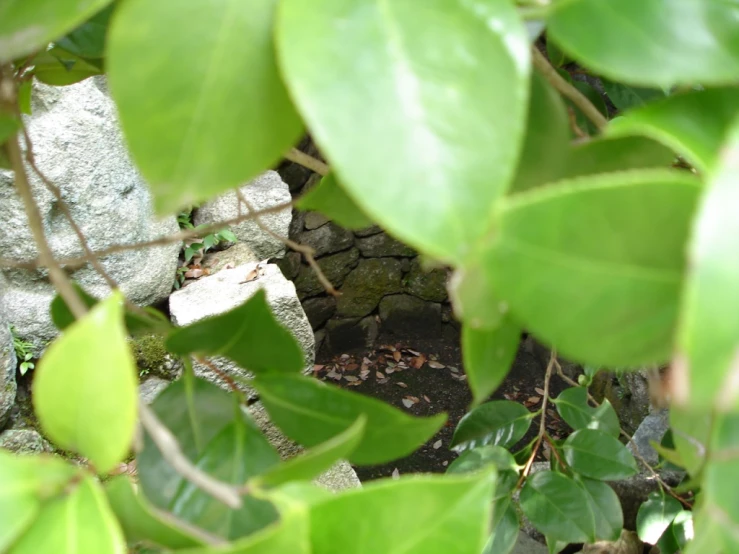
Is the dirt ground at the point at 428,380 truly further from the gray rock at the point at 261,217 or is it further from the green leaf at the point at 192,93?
the green leaf at the point at 192,93

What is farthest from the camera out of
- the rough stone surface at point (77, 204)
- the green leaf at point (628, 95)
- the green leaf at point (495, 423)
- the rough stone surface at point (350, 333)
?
the rough stone surface at point (350, 333)

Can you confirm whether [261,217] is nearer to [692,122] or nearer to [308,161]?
[308,161]

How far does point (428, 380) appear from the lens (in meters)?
3.48

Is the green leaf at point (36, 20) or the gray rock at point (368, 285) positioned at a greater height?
the green leaf at point (36, 20)

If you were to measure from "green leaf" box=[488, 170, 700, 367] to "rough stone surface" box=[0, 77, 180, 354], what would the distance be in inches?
90.9

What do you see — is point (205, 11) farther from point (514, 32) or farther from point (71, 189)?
point (71, 189)

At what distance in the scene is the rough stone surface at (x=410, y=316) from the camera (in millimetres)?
3881

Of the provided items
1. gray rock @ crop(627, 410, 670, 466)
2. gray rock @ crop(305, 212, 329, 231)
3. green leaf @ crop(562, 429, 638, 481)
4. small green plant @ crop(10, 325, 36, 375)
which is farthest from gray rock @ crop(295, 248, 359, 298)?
green leaf @ crop(562, 429, 638, 481)

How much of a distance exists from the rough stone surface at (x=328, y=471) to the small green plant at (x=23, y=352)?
87cm

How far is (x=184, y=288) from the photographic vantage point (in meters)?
2.65

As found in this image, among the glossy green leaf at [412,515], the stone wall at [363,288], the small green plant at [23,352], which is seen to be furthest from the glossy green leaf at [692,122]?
the stone wall at [363,288]

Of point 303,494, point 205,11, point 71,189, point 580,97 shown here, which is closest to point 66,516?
point 303,494

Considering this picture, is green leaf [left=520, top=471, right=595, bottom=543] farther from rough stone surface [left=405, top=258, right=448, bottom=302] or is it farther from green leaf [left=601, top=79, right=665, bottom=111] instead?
rough stone surface [left=405, top=258, right=448, bottom=302]

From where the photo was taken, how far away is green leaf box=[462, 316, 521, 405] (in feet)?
0.73
